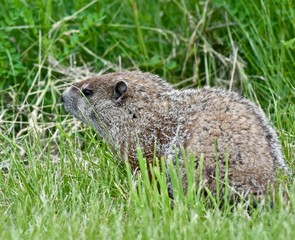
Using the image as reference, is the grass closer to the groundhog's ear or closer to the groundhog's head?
the groundhog's head

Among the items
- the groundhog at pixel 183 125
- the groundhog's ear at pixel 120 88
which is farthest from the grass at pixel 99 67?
the groundhog's ear at pixel 120 88

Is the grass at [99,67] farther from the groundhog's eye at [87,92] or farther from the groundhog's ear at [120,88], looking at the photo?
the groundhog's ear at [120,88]

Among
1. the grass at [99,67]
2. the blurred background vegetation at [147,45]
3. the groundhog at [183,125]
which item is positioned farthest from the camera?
the blurred background vegetation at [147,45]

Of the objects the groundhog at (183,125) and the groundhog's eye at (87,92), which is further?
the groundhog's eye at (87,92)

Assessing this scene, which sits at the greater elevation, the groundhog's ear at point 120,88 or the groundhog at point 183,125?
the groundhog's ear at point 120,88

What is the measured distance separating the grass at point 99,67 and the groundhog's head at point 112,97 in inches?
6.2

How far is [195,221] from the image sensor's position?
14.6ft

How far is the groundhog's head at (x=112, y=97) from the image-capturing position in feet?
19.6

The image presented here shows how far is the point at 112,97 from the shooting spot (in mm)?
6082

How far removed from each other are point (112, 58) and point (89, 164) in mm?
2401

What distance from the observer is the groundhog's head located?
596cm

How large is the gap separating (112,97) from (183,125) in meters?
0.79

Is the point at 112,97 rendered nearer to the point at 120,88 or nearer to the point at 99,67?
the point at 120,88

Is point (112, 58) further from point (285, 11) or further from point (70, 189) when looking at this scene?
point (70, 189)
